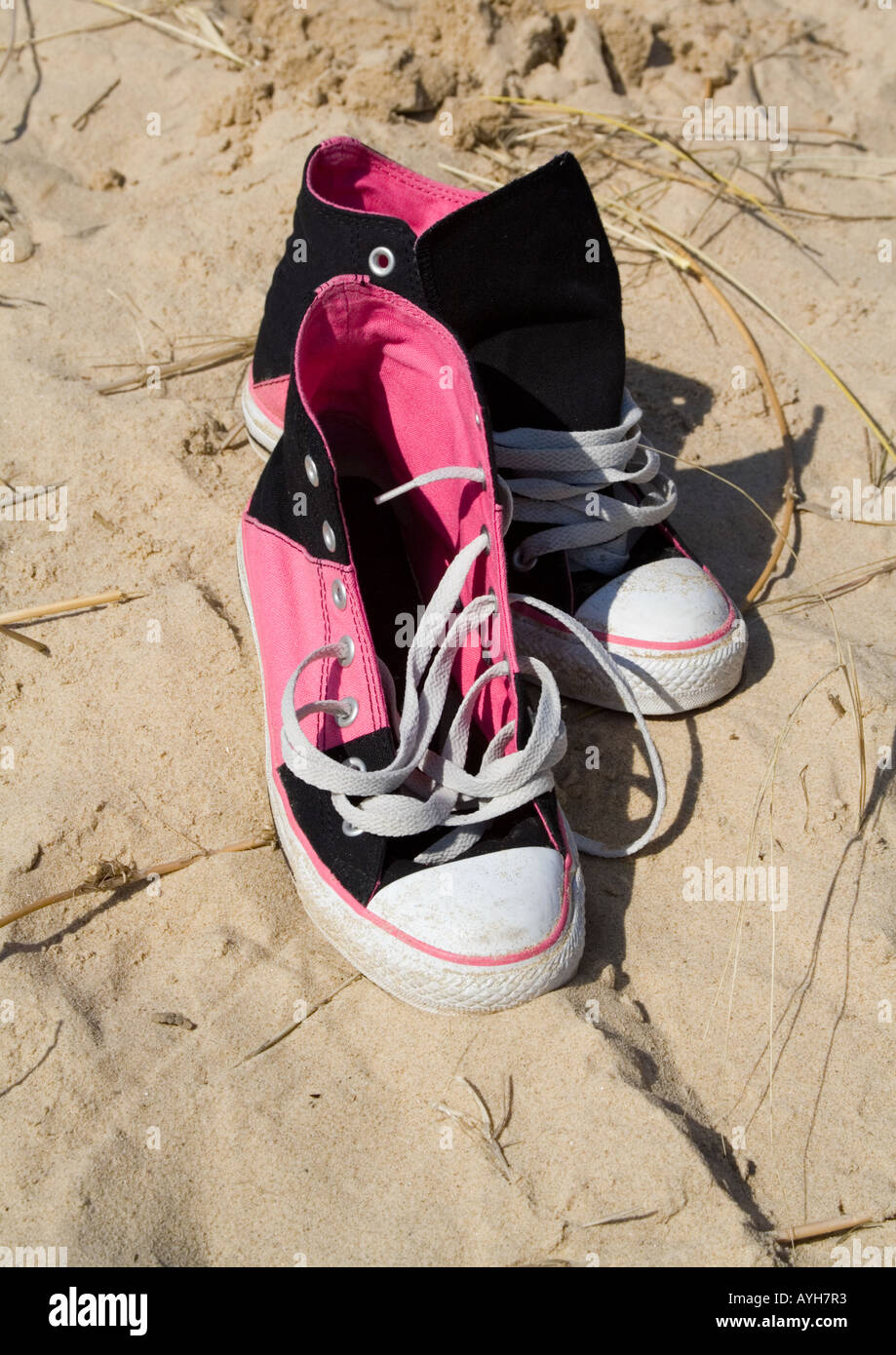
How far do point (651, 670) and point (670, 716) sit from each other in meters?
0.12

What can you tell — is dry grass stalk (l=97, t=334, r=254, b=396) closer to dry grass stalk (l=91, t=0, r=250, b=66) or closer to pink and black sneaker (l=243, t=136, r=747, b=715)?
pink and black sneaker (l=243, t=136, r=747, b=715)

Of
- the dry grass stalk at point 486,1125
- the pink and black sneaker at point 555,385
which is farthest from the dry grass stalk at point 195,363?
the dry grass stalk at point 486,1125

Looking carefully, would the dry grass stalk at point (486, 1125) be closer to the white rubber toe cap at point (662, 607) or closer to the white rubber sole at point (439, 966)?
the white rubber sole at point (439, 966)

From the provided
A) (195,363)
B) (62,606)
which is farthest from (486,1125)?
(195,363)

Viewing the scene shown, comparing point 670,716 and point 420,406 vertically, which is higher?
point 420,406

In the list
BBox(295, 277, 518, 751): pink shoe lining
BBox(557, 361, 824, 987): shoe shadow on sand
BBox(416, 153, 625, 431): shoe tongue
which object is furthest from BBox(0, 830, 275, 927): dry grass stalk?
BBox(416, 153, 625, 431): shoe tongue

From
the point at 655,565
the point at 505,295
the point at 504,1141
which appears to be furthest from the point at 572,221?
the point at 504,1141

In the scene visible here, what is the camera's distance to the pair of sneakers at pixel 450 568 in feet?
5.31

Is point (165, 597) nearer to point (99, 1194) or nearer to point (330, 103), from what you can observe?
point (99, 1194)

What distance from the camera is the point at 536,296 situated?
202cm

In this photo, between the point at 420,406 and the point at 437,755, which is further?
the point at 420,406

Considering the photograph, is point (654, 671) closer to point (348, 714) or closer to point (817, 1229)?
point (348, 714)

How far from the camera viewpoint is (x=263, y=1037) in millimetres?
1608
